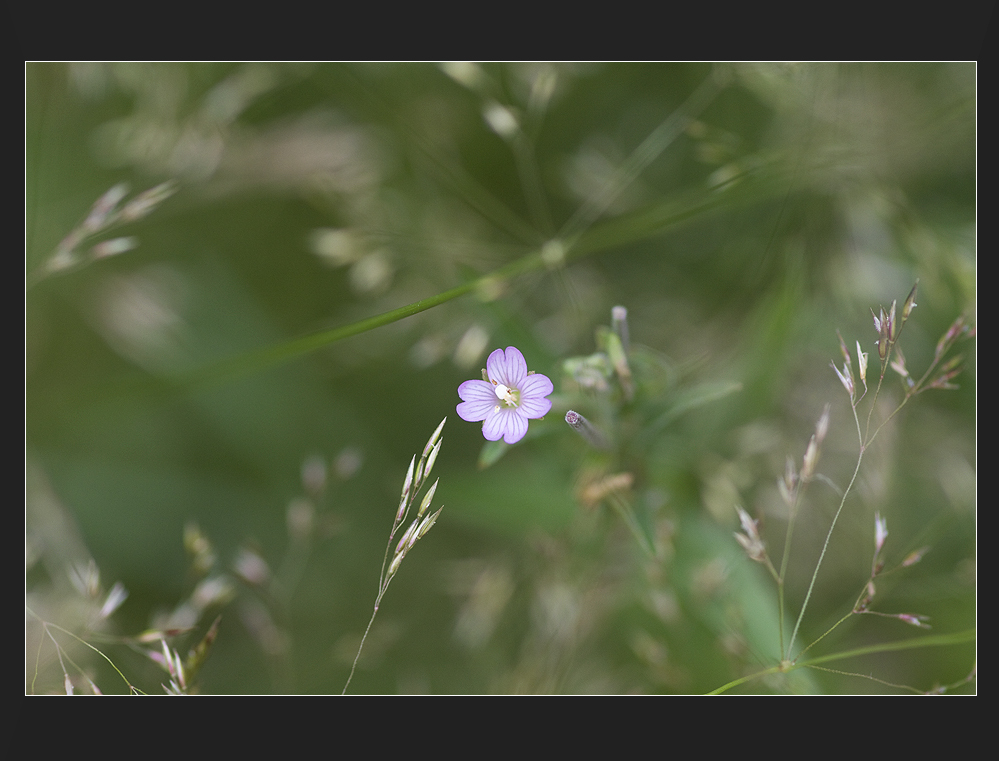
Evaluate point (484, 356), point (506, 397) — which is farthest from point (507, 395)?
point (484, 356)

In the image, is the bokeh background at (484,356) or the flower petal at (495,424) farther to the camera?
the bokeh background at (484,356)

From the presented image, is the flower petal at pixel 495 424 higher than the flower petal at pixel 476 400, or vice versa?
the flower petal at pixel 476 400

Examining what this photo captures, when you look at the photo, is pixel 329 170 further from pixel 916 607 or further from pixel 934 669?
pixel 934 669

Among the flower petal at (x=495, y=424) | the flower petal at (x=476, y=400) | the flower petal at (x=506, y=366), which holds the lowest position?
the flower petal at (x=495, y=424)

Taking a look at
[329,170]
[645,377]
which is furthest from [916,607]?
[329,170]

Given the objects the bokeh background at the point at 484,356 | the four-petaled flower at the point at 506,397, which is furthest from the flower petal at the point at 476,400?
the bokeh background at the point at 484,356

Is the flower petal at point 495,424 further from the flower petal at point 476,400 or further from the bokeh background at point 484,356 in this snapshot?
the bokeh background at point 484,356

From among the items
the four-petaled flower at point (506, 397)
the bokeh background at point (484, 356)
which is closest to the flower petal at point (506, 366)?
the four-petaled flower at point (506, 397)
